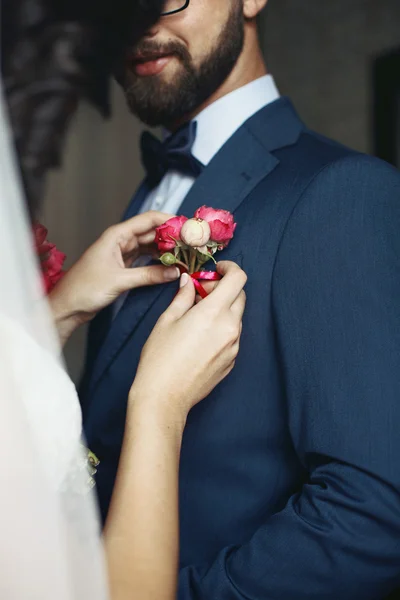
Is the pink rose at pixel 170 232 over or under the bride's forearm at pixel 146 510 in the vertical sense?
over

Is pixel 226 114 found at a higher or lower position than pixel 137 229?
higher

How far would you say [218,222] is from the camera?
105 centimetres

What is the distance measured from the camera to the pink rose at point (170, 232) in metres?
1.07

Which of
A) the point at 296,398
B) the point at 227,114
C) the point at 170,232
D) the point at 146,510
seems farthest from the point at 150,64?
the point at 146,510

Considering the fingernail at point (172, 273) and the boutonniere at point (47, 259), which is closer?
the fingernail at point (172, 273)

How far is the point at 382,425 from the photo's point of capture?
0.95 meters

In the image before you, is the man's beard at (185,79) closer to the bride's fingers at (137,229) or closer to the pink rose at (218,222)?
the bride's fingers at (137,229)

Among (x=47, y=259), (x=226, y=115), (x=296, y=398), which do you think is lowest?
(x=296, y=398)

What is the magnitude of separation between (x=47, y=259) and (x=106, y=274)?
23 cm

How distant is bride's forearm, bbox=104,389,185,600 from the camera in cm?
77

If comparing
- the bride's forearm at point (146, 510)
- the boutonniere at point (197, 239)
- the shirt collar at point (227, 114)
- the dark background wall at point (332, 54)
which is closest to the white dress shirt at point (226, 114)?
the shirt collar at point (227, 114)

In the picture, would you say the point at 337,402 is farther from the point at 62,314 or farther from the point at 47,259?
the point at 47,259

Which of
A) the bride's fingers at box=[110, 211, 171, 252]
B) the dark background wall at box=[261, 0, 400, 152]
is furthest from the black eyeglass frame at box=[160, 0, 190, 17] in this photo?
the dark background wall at box=[261, 0, 400, 152]

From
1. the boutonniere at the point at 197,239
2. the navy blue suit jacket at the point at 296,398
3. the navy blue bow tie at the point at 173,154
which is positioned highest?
the navy blue bow tie at the point at 173,154
